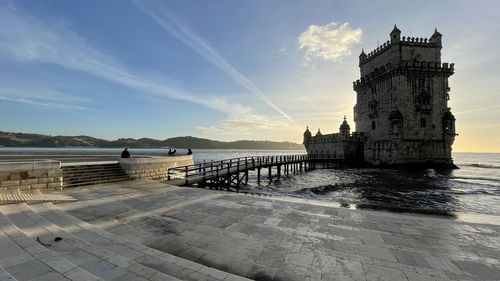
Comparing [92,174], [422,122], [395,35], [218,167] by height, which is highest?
[395,35]

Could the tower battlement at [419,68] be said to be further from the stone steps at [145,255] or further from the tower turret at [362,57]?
the stone steps at [145,255]

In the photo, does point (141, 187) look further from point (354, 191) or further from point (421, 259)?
point (354, 191)

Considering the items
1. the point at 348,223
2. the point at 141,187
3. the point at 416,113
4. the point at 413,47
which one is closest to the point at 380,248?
the point at 348,223

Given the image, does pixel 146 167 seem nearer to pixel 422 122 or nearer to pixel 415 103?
pixel 415 103

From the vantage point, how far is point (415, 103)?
4662cm

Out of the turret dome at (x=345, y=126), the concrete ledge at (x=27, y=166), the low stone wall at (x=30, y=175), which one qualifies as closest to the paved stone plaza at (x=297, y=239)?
the low stone wall at (x=30, y=175)

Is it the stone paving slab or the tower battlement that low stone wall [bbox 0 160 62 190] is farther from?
the tower battlement

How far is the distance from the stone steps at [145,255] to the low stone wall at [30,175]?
19.5 ft

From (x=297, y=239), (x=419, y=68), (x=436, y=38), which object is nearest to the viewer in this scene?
(x=297, y=239)

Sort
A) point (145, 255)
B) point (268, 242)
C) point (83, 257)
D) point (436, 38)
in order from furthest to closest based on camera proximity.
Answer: point (436, 38), point (268, 242), point (145, 255), point (83, 257)

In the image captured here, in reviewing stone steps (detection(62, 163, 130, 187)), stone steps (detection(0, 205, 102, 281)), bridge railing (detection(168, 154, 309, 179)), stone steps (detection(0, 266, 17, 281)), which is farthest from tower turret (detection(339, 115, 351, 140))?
stone steps (detection(0, 266, 17, 281))

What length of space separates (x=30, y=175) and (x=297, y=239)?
12769mm

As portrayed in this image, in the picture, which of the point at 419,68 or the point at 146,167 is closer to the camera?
the point at 146,167

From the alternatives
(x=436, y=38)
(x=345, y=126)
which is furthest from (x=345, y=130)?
(x=436, y=38)
